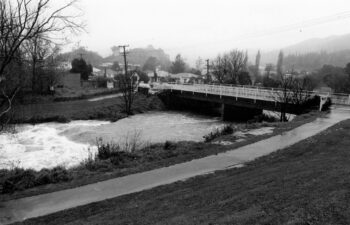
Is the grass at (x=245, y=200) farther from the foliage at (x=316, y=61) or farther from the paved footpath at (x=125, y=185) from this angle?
the foliage at (x=316, y=61)

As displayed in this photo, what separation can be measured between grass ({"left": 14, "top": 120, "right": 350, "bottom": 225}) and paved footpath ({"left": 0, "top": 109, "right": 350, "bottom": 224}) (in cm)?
52

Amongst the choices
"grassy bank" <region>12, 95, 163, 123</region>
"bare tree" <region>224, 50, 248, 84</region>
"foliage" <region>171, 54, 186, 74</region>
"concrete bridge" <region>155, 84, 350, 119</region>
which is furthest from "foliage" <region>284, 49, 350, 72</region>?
"grassy bank" <region>12, 95, 163, 123</region>

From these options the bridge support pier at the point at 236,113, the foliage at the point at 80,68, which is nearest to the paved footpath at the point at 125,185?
the bridge support pier at the point at 236,113

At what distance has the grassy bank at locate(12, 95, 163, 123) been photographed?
2967 centimetres

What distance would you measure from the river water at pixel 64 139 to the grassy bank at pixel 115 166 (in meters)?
2.51

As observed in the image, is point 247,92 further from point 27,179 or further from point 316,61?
point 316,61

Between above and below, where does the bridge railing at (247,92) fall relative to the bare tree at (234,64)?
below

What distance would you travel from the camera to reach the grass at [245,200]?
5.14m

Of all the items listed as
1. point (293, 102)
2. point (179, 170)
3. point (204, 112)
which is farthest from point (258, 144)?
point (204, 112)

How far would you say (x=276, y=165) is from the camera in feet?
31.0

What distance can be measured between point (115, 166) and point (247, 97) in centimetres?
2337

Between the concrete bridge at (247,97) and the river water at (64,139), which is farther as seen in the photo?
the concrete bridge at (247,97)

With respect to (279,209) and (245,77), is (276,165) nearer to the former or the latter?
(279,209)

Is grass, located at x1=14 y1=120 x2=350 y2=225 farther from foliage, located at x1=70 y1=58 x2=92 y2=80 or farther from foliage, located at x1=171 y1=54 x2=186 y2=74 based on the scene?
foliage, located at x1=171 y1=54 x2=186 y2=74
